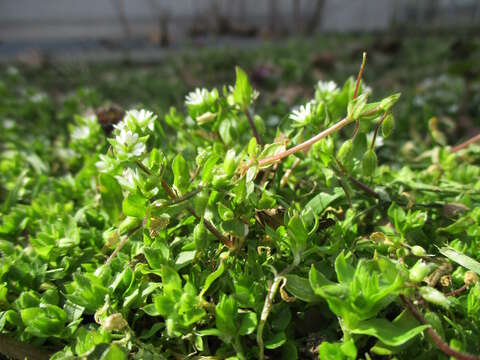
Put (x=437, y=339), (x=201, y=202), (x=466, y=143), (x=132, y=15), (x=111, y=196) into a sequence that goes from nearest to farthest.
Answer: (x=437, y=339) → (x=201, y=202) → (x=111, y=196) → (x=466, y=143) → (x=132, y=15)

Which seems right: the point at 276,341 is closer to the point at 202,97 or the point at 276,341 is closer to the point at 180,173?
the point at 180,173

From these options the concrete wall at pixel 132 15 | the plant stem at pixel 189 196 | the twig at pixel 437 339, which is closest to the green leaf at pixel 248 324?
the plant stem at pixel 189 196

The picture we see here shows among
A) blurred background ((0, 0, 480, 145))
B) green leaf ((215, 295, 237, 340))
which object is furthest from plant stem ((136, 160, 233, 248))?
blurred background ((0, 0, 480, 145))

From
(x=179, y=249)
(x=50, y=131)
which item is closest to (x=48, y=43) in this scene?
(x=50, y=131)

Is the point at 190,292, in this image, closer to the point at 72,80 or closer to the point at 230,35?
the point at 72,80

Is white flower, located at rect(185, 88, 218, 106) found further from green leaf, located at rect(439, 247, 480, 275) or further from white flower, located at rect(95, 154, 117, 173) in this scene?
green leaf, located at rect(439, 247, 480, 275)

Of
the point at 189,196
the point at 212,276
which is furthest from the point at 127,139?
the point at 212,276
